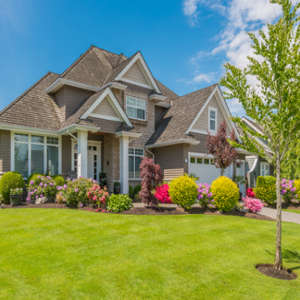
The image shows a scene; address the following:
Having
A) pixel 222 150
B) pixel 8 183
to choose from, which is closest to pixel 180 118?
pixel 222 150

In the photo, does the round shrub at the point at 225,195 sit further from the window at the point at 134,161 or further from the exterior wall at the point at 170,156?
the window at the point at 134,161

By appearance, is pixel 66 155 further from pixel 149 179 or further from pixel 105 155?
pixel 149 179

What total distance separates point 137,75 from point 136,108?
245 cm

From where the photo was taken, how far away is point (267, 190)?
14984 millimetres

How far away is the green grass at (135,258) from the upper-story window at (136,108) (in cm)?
1038

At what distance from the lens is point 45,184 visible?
1206cm

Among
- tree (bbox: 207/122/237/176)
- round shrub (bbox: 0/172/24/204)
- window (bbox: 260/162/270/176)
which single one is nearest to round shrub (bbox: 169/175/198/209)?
tree (bbox: 207/122/237/176)

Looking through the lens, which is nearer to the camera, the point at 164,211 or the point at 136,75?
the point at 164,211

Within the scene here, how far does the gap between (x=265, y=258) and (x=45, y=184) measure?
9.98 metres

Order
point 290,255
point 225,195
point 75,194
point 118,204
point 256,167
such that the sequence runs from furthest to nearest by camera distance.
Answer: point 256,167
point 225,195
point 75,194
point 118,204
point 290,255

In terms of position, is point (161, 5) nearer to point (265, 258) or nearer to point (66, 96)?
point (66, 96)

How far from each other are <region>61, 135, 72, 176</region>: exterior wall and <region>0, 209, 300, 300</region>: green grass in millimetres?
6162

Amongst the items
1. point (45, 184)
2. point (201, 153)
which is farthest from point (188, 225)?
point (201, 153)

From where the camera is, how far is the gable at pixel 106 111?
569 inches
